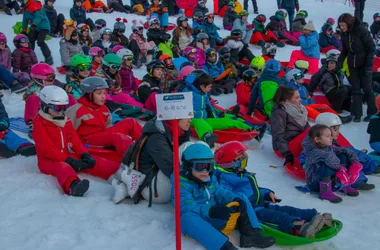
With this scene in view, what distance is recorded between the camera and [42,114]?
5.55m

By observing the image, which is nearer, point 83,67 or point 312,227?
point 312,227

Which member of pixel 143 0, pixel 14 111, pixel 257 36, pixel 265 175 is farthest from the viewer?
pixel 143 0

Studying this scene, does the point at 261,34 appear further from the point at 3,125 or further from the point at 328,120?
→ the point at 3,125

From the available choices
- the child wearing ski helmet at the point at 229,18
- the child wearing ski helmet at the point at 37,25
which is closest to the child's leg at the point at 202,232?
the child wearing ski helmet at the point at 37,25

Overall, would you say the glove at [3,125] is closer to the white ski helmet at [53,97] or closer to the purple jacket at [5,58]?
the white ski helmet at [53,97]

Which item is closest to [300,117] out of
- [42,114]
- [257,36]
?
[42,114]

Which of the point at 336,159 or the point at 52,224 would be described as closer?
the point at 52,224

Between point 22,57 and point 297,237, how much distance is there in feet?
26.9

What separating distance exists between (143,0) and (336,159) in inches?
634

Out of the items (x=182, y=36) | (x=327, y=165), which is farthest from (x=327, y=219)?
(x=182, y=36)

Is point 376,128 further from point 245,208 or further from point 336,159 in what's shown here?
point 245,208

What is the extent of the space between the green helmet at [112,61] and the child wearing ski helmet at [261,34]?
24.6 feet

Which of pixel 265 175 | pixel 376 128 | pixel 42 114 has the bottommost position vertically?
pixel 265 175

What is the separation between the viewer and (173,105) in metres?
3.73
